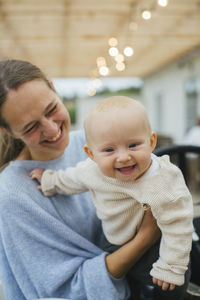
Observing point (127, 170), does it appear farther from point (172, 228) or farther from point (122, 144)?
point (172, 228)

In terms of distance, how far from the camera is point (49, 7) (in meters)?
4.69

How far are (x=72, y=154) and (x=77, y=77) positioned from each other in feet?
40.0

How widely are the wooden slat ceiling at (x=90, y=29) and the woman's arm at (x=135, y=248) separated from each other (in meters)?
2.96

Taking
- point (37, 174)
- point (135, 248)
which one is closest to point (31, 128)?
point (37, 174)

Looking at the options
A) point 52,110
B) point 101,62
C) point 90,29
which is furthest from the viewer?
point 101,62

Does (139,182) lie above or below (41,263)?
above

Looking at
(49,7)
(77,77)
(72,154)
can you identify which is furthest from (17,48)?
(72,154)

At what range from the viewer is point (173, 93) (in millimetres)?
10344

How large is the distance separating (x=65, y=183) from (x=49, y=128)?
0.21m

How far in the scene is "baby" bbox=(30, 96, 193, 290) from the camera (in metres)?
0.93

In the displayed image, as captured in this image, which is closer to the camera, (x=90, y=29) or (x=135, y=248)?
(x=135, y=248)

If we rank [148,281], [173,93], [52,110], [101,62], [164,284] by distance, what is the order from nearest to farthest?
[164,284] < [148,281] < [52,110] < [101,62] < [173,93]

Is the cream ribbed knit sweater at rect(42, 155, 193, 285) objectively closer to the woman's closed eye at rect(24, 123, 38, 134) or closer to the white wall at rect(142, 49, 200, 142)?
the woman's closed eye at rect(24, 123, 38, 134)

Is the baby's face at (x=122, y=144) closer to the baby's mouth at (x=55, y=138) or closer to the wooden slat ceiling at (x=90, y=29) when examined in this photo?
the baby's mouth at (x=55, y=138)
